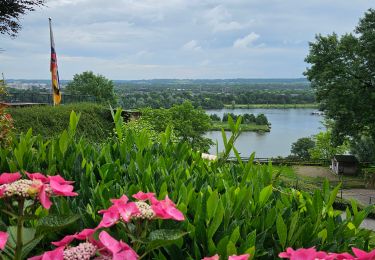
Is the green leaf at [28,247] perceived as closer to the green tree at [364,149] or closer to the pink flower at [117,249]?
the pink flower at [117,249]

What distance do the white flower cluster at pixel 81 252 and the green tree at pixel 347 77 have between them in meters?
33.6

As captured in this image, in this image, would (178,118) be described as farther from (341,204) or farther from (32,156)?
(32,156)

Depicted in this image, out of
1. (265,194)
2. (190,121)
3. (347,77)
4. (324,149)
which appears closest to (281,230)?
(265,194)

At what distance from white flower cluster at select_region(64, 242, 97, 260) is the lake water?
37.5 m

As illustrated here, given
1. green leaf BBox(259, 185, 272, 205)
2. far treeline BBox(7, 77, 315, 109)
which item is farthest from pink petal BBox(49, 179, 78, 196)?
far treeline BBox(7, 77, 315, 109)

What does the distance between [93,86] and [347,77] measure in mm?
39609

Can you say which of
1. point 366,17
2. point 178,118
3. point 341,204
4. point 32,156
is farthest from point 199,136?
point 32,156

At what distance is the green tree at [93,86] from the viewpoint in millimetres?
63219

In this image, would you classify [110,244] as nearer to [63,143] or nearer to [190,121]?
[63,143]

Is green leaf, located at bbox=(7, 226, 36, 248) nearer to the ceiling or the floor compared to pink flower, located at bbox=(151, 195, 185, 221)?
nearer to the floor

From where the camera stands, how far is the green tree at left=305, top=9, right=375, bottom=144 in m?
33.1

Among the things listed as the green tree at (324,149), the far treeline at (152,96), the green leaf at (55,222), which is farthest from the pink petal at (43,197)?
the green tree at (324,149)

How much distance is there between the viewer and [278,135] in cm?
10569

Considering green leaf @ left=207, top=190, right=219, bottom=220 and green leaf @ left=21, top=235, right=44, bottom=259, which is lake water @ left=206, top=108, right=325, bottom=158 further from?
green leaf @ left=21, top=235, right=44, bottom=259
